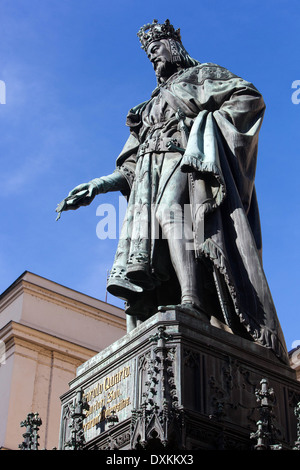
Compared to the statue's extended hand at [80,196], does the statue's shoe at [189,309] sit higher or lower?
lower

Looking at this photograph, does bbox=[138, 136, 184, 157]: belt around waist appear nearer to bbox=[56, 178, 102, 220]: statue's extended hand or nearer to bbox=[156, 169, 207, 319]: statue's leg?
bbox=[156, 169, 207, 319]: statue's leg

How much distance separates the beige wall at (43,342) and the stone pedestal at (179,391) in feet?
51.9

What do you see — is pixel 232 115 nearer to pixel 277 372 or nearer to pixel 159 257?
pixel 159 257

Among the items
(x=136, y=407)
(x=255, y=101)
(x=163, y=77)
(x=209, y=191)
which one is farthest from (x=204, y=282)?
(x=163, y=77)

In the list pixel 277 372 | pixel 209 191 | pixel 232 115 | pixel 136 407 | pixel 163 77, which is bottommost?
pixel 136 407

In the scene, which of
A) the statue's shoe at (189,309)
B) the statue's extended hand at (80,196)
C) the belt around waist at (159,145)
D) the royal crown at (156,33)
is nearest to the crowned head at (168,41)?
the royal crown at (156,33)

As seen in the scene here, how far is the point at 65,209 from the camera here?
1245 cm

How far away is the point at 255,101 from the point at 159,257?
9.18 ft

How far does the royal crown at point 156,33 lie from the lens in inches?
533

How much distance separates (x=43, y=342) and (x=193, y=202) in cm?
1858

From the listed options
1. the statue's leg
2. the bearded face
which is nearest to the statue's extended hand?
the statue's leg

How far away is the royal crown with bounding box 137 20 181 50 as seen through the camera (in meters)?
13.5

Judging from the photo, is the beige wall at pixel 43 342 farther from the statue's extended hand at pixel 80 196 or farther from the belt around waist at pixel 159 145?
the belt around waist at pixel 159 145

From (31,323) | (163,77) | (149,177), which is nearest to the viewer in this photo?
(149,177)
